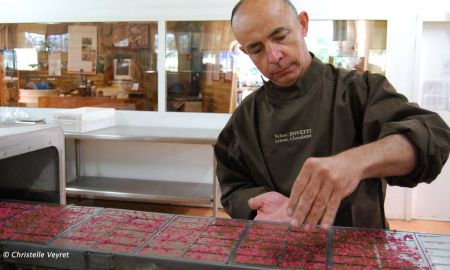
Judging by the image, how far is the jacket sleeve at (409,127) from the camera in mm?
861

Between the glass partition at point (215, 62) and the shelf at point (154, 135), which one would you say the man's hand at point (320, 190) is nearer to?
the shelf at point (154, 135)

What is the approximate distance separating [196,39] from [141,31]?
542mm

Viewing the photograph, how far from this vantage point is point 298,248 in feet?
2.47

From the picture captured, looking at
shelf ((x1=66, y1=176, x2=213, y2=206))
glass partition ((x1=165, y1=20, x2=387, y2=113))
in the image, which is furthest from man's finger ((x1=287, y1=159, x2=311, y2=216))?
glass partition ((x1=165, y1=20, x2=387, y2=113))

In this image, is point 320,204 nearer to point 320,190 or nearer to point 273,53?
point 320,190

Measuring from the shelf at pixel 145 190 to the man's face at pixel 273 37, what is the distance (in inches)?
93.2

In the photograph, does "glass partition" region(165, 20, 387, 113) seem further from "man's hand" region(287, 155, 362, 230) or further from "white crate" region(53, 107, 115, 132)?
"man's hand" region(287, 155, 362, 230)

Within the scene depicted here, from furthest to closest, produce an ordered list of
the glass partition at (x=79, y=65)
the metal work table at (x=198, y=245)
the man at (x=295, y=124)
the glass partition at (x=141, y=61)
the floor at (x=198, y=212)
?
1. the glass partition at (x=79, y=65)
2. the glass partition at (x=141, y=61)
3. the floor at (x=198, y=212)
4. the man at (x=295, y=124)
5. the metal work table at (x=198, y=245)

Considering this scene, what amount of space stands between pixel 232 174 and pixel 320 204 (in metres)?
0.60

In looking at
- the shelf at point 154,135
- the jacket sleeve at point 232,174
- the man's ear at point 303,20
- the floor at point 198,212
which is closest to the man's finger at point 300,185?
the jacket sleeve at point 232,174

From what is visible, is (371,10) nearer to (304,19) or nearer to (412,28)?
(412,28)

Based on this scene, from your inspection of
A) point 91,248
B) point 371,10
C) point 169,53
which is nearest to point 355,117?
point 91,248

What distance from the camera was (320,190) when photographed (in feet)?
2.38

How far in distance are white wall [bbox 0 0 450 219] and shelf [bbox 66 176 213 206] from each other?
0.68 ft
